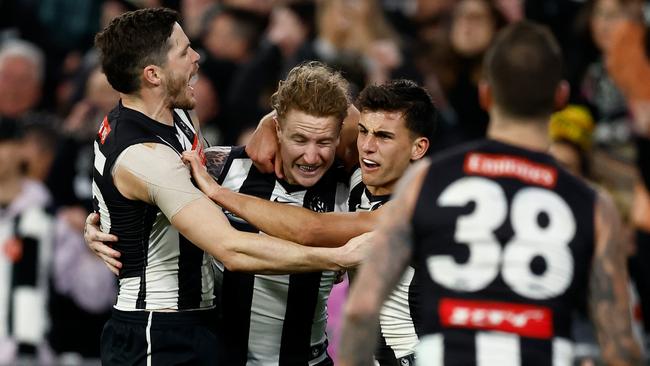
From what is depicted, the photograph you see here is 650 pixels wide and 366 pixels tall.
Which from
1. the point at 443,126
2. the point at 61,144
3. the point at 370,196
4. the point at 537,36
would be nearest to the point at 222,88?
the point at 61,144

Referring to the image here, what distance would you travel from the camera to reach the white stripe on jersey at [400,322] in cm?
592

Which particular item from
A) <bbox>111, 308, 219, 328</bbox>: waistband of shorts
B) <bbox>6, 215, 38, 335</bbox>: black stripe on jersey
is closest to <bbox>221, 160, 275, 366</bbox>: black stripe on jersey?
<bbox>111, 308, 219, 328</bbox>: waistband of shorts

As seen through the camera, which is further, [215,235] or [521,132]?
A: [215,235]

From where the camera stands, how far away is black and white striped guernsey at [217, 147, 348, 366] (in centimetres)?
604

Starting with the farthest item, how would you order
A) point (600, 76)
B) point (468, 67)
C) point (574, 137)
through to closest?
point (468, 67)
point (600, 76)
point (574, 137)

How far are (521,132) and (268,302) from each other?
210 centimetres

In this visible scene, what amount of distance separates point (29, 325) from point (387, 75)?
135 inches

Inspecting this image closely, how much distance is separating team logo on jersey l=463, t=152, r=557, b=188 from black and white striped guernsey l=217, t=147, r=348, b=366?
72.8 inches

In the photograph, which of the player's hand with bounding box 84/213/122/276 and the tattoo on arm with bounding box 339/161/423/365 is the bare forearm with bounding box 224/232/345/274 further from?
the tattoo on arm with bounding box 339/161/423/365

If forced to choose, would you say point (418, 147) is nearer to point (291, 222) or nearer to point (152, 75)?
point (291, 222)

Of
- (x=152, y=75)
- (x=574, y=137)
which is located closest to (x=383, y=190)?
(x=152, y=75)

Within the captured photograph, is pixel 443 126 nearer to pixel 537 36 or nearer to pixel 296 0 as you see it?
pixel 296 0

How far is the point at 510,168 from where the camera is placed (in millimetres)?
4289

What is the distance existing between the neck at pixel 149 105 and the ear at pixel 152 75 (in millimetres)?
60
